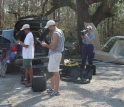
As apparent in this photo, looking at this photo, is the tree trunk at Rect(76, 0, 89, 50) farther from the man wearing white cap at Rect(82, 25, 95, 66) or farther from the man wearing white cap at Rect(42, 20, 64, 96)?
the man wearing white cap at Rect(42, 20, 64, 96)

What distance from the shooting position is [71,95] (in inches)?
273

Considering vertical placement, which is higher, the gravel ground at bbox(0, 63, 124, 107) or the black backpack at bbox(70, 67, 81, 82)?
the black backpack at bbox(70, 67, 81, 82)

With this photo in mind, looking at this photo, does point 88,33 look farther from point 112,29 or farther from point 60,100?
point 112,29

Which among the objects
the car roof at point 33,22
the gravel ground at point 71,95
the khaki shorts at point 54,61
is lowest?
the gravel ground at point 71,95

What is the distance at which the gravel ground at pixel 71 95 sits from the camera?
6254 millimetres

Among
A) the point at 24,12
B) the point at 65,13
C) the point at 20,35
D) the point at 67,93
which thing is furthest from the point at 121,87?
the point at 65,13

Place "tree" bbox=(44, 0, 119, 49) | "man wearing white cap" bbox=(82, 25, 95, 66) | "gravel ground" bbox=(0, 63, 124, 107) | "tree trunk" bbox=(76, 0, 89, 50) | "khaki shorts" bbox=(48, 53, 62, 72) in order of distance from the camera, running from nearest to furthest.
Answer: "gravel ground" bbox=(0, 63, 124, 107) → "khaki shorts" bbox=(48, 53, 62, 72) → "man wearing white cap" bbox=(82, 25, 95, 66) → "tree" bbox=(44, 0, 119, 49) → "tree trunk" bbox=(76, 0, 89, 50)

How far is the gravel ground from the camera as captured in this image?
6.25m

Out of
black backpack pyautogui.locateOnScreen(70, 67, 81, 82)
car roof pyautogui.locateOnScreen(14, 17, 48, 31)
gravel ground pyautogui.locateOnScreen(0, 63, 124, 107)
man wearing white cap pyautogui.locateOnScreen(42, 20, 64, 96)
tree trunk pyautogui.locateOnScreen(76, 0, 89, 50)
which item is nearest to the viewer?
gravel ground pyautogui.locateOnScreen(0, 63, 124, 107)

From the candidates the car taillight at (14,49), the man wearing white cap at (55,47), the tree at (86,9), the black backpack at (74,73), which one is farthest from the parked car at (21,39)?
the tree at (86,9)

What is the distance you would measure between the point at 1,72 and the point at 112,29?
15.5 meters

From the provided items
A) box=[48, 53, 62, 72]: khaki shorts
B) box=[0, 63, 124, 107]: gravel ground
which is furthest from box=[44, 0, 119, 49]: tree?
box=[48, 53, 62, 72]: khaki shorts

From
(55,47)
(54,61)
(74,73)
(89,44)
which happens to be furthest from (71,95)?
(89,44)

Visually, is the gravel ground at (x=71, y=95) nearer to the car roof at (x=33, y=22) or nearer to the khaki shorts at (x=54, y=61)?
the khaki shorts at (x=54, y=61)
